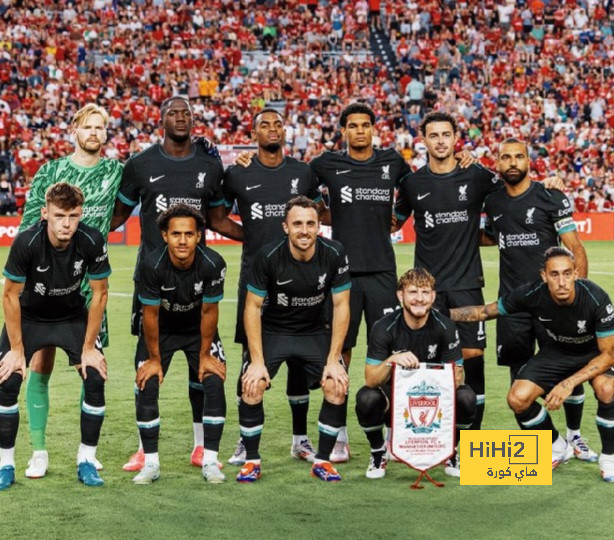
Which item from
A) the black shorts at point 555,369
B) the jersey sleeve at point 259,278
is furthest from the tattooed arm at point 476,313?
the jersey sleeve at point 259,278

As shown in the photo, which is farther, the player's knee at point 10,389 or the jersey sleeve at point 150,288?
the jersey sleeve at point 150,288

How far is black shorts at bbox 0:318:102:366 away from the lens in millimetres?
6910

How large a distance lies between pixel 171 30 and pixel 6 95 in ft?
23.2

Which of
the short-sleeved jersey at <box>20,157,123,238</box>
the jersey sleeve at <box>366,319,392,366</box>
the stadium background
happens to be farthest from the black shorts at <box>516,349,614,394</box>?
the stadium background

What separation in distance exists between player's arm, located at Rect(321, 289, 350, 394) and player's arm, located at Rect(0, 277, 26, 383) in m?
1.91

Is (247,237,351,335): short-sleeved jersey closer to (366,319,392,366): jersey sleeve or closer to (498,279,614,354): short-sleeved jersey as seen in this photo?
(366,319,392,366): jersey sleeve

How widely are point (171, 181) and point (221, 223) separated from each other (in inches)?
20.8

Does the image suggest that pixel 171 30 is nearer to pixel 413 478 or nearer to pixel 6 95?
pixel 6 95

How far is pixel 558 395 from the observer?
6793mm

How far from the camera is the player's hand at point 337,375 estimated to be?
22.9ft

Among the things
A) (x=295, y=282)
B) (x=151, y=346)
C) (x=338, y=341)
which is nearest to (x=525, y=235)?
(x=338, y=341)

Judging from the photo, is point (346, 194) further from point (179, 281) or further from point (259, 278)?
point (179, 281)

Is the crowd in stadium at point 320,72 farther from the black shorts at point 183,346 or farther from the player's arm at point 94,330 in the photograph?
the player's arm at point 94,330

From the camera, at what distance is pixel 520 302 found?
7.17 metres
